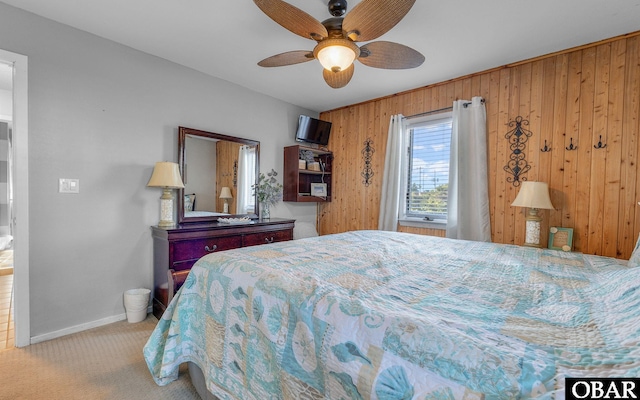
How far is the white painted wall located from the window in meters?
2.66

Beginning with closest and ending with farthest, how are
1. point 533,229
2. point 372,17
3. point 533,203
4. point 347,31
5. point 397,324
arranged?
1. point 397,324
2. point 372,17
3. point 347,31
4. point 533,203
5. point 533,229

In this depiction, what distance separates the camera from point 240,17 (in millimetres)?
2176

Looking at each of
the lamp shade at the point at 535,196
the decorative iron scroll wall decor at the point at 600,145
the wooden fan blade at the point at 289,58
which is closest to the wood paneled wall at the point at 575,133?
the decorative iron scroll wall decor at the point at 600,145

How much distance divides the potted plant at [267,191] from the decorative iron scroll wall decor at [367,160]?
1227mm

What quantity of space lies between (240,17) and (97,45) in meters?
1.38

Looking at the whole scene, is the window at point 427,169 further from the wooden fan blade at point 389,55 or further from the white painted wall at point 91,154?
the white painted wall at point 91,154

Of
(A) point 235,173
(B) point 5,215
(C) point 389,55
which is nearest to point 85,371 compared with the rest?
(A) point 235,173

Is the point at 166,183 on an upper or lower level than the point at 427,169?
lower

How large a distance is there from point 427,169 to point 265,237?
7.15 ft

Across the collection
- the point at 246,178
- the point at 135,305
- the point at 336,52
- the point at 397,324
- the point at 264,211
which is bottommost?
the point at 135,305

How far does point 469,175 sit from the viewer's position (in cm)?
310

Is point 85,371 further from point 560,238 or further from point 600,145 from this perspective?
point 600,145

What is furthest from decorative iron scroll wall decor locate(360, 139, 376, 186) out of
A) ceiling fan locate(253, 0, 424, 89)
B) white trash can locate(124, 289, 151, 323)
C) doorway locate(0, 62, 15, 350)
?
doorway locate(0, 62, 15, 350)

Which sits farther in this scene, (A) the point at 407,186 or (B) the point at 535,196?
(A) the point at 407,186
